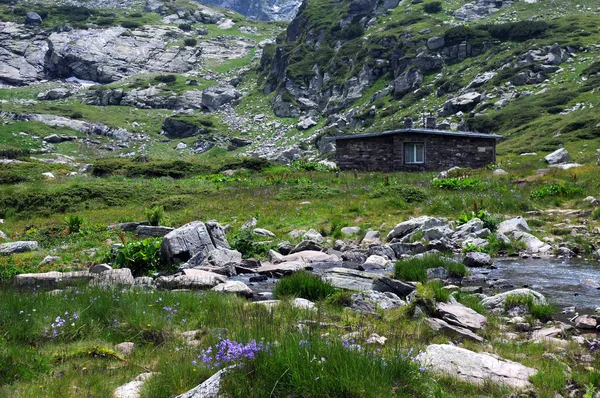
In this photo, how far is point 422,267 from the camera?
34.8ft

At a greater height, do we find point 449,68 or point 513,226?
point 513,226

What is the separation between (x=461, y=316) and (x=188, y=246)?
809 cm

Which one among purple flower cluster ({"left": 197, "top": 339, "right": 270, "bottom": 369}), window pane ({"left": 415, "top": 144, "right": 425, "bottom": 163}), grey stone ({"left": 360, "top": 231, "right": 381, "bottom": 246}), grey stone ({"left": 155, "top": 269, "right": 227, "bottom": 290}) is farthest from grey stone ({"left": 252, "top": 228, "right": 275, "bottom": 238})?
window pane ({"left": 415, "top": 144, "right": 425, "bottom": 163})

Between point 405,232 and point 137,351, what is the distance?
11392mm

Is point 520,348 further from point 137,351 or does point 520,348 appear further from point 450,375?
point 137,351

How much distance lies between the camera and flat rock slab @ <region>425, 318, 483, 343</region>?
20.1ft

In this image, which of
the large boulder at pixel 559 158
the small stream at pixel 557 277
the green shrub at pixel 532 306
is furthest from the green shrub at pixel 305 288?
the large boulder at pixel 559 158

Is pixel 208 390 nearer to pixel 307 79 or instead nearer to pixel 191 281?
pixel 191 281

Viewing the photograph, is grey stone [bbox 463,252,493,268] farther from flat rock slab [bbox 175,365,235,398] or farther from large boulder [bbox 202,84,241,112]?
large boulder [bbox 202,84,241,112]

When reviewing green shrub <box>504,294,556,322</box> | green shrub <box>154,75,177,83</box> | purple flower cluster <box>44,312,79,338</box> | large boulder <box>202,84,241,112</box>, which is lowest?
large boulder <box>202,84,241,112</box>

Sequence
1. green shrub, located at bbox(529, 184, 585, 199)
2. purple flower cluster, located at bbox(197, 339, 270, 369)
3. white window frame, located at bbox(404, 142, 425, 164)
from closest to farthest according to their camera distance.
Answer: purple flower cluster, located at bbox(197, 339, 270, 369) < green shrub, located at bbox(529, 184, 585, 199) < white window frame, located at bbox(404, 142, 425, 164)

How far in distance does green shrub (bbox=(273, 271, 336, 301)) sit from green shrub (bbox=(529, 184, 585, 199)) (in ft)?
45.7

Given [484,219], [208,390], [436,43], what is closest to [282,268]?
[484,219]

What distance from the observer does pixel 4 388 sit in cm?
416
